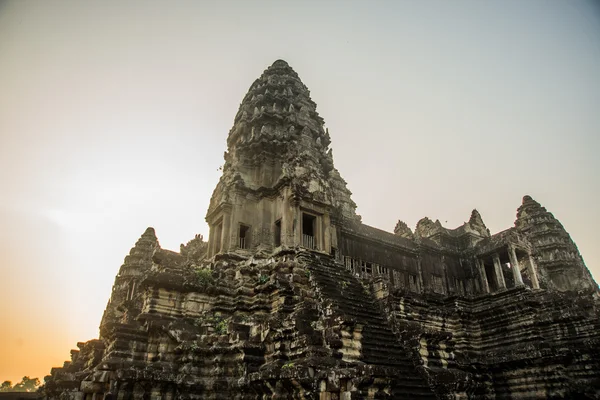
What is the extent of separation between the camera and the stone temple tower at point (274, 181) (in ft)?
55.1

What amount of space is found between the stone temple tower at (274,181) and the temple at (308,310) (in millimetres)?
71

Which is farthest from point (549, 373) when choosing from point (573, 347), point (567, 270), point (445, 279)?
point (567, 270)

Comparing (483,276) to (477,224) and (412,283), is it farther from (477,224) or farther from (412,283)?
(412,283)

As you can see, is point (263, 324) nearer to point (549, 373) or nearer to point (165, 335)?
point (165, 335)

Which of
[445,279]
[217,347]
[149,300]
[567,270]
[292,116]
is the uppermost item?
[292,116]

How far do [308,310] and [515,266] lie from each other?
16.7 m

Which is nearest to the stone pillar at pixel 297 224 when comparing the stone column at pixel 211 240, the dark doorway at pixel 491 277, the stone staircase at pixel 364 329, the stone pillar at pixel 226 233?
the stone staircase at pixel 364 329

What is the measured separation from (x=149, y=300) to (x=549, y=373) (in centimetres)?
1519

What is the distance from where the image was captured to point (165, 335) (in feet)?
38.6

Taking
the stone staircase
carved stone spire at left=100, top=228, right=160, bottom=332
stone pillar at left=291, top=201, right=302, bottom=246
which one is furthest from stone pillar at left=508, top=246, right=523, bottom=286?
carved stone spire at left=100, top=228, right=160, bottom=332

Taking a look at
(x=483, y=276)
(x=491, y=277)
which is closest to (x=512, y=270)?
(x=483, y=276)

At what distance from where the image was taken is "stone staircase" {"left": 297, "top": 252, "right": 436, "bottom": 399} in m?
10.7

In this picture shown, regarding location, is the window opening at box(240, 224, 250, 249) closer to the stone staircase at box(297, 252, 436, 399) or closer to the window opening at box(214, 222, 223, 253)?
the window opening at box(214, 222, 223, 253)

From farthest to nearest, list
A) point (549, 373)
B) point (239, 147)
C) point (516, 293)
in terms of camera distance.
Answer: point (516, 293) < point (239, 147) < point (549, 373)
